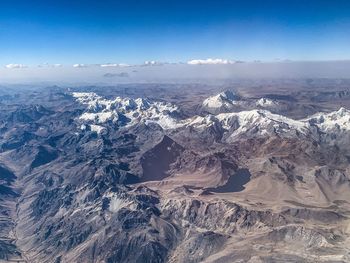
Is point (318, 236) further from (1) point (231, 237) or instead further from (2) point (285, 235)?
(1) point (231, 237)

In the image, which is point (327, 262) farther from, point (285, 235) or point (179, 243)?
point (179, 243)

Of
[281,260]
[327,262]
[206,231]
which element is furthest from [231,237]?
[327,262]

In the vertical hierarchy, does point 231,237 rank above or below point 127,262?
above

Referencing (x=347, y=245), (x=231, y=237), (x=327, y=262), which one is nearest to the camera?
(x=327, y=262)

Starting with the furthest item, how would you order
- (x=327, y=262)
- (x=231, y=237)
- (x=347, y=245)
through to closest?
(x=231, y=237), (x=347, y=245), (x=327, y=262)

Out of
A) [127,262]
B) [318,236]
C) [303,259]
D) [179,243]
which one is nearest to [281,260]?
[303,259]

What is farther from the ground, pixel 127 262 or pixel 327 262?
pixel 327 262

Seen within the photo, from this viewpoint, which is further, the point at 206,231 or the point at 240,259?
the point at 206,231

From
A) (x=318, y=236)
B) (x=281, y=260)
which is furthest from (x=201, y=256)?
(x=318, y=236)

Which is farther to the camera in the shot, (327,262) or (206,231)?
(206,231)
